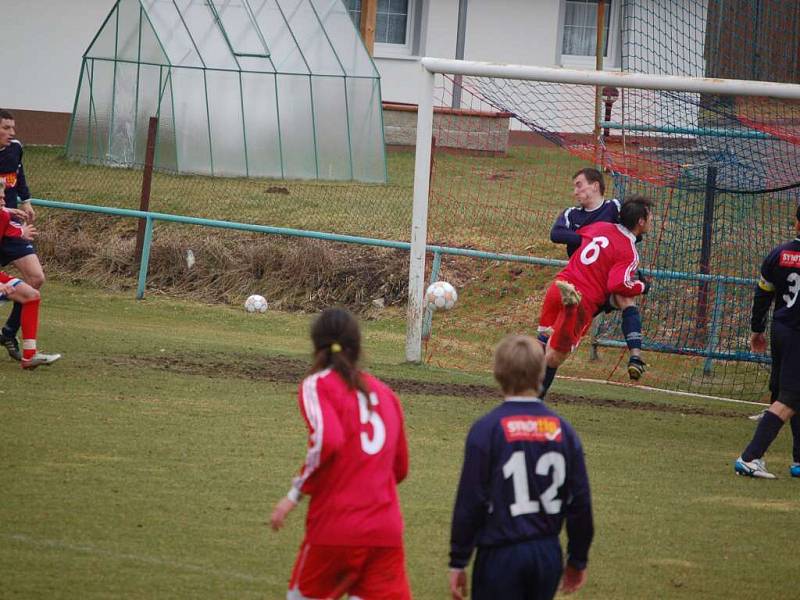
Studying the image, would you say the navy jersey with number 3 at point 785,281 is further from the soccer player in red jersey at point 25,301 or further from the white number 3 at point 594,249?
the soccer player in red jersey at point 25,301

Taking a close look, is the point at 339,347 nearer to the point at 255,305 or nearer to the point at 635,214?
the point at 635,214

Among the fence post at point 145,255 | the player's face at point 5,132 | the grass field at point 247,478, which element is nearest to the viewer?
the grass field at point 247,478

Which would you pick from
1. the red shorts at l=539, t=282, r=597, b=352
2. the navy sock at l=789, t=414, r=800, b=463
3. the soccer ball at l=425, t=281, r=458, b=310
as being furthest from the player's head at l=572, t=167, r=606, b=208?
the soccer ball at l=425, t=281, r=458, b=310

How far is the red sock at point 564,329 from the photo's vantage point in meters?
9.08

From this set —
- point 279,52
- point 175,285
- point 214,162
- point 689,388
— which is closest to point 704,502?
point 689,388

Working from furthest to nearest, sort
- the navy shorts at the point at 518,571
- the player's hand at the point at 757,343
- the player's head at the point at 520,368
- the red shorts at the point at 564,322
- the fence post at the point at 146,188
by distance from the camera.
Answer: the fence post at the point at 146,188, the red shorts at the point at 564,322, the player's hand at the point at 757,343, the player's head at the point at 520,368, the navy shorts at the point at 518,571

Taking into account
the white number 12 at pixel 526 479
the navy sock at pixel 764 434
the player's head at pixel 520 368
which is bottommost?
the navy sock at pixel 764 434

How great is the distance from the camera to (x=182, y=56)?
2203cm

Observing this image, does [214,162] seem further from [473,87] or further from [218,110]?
[473,87]

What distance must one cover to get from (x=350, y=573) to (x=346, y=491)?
290 mm

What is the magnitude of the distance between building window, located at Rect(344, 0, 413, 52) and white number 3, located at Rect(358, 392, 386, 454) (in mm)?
24335

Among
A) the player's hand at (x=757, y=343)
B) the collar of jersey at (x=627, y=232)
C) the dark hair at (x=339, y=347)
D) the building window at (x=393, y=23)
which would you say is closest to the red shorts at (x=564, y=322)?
the collar of jersey at (x=627, y=232)

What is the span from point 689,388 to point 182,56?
12.9m

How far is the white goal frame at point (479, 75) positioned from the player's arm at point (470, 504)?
A: 696 cm
